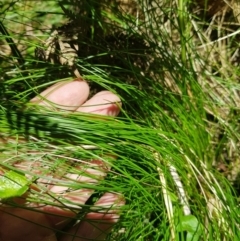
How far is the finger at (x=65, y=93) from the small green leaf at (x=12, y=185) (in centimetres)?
29

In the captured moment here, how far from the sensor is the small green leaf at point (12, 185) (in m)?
1.13

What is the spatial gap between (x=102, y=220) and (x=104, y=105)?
351mm

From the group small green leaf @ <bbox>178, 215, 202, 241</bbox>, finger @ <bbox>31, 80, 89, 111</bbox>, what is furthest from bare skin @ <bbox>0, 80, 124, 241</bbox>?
small green leaf @ <bbox>178, 215, 202, 241</bbox>

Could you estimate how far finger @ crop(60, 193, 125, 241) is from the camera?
4.15 feet

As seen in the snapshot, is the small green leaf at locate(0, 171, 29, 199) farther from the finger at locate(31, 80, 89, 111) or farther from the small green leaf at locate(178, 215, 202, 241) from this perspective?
the small green leaf at locate(178, 215, 202, 241)

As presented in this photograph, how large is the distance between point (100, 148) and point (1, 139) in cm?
30

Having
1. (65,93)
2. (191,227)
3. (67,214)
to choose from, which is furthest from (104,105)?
(191,227)

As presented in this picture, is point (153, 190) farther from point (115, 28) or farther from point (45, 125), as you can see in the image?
point (115, 28)

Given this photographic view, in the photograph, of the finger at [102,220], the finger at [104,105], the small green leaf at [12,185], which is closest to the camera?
the small green leaf at [12,185]

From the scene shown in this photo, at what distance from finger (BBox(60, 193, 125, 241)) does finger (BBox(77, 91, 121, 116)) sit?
257mm

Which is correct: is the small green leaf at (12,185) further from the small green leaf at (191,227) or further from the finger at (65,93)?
the small green leaf at (191,227)

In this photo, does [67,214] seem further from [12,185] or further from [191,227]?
[191,227]

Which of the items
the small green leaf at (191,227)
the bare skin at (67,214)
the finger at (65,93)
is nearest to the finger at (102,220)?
the bare skin at (67,214)

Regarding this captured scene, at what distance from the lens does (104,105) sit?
138cm
